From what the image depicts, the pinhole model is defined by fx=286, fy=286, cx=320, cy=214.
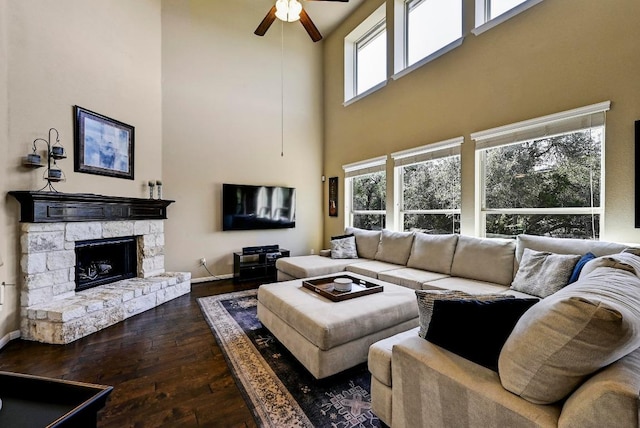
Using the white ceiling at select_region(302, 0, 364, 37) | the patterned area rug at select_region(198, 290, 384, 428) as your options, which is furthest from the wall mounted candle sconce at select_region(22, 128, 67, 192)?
the white ceiling at select_region(302, 0, 364, 37)

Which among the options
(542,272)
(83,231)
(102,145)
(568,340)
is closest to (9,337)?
(83,231)

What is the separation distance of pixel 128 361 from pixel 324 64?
237 inches

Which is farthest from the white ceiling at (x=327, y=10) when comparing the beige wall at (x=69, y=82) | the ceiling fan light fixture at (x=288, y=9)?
the beige wall at (x=69, y=82)

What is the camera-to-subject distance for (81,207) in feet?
10.2

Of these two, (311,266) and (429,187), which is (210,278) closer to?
(311,266)

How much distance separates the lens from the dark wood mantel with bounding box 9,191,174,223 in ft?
8.77

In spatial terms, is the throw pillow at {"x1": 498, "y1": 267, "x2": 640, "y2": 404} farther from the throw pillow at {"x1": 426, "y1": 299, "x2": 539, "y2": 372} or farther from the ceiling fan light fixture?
the ceiling fan light fixture

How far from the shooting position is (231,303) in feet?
12.1

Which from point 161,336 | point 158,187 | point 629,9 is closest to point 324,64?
point 158,187

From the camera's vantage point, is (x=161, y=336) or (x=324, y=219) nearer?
(x=161, y=336)

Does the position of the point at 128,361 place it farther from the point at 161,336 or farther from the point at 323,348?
the point at 323,348

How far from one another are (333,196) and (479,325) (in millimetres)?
4821

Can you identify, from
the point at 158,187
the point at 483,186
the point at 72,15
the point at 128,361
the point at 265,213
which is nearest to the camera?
the point at 128,361

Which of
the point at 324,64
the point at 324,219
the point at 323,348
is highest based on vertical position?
the point at 324,64
